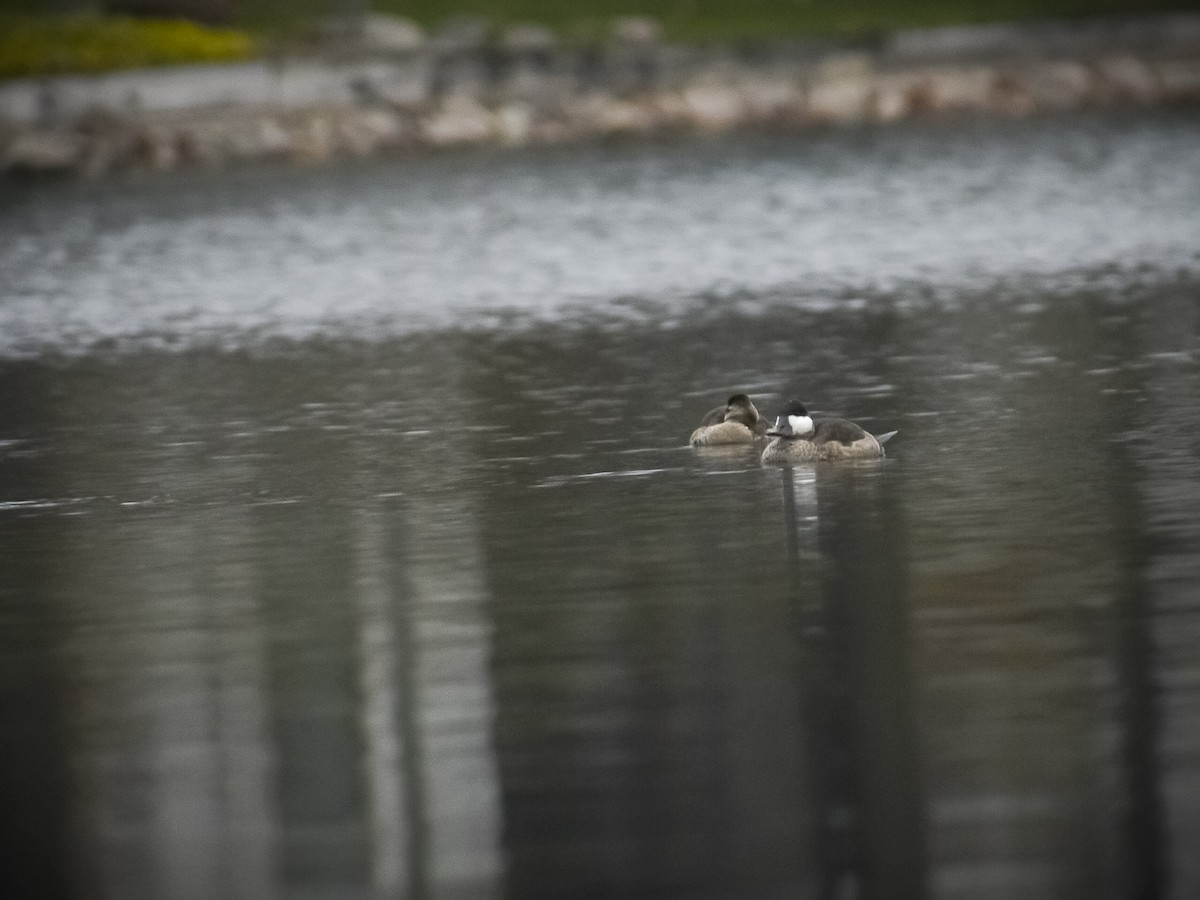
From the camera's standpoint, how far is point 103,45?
58.2 meters

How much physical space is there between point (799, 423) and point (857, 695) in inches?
212

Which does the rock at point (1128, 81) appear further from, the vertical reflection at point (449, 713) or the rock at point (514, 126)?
the vertical reflection at point (449, 713)

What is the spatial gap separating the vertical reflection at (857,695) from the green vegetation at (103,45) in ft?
152

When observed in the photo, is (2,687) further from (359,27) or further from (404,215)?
(359,27)

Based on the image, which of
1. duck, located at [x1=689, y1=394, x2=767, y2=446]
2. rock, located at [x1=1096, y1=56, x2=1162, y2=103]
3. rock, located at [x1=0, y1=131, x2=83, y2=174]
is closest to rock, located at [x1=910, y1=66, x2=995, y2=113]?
rock, located at [x1=1096, y1=56, x2=1162, y2=103]

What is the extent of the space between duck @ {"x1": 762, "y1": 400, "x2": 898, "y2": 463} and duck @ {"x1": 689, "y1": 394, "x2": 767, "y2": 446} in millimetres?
584

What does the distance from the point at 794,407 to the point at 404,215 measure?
24.8 m

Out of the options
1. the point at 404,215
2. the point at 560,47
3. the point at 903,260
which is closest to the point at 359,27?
the point at 560,47

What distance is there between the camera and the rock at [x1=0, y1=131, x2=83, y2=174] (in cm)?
5344

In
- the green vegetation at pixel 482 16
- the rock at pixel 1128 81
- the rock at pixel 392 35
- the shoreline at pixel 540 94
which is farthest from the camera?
the rock at pixel 392 35

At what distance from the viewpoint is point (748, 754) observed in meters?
8.17

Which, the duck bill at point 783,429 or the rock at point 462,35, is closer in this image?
the duck bill at point 783,429

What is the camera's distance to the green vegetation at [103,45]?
57.0 meters

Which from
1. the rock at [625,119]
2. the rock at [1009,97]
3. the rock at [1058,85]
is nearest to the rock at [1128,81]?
the rock at [1058,85]
